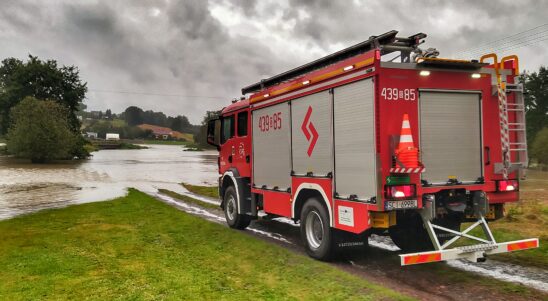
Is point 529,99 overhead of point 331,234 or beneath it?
overhead

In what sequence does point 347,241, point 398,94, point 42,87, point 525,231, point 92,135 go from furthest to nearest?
point 92,135 → point 42,87 → point 525,231 → point 347,241 → point 398,94

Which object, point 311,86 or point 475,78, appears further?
point 311,86

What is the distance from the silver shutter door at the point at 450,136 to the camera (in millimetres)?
6656

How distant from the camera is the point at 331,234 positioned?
7.45m

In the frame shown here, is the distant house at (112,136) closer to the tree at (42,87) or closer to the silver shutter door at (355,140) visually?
the tree at (42,87)

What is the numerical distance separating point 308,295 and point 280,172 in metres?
3.85

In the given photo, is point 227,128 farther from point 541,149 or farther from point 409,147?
point 541,149

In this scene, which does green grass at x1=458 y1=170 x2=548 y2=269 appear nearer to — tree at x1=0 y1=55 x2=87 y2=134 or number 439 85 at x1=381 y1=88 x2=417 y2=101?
number 439 85 at x1=381 y1=88 x2=417 y2=101

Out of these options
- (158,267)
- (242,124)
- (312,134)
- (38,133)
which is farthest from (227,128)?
(38,133)

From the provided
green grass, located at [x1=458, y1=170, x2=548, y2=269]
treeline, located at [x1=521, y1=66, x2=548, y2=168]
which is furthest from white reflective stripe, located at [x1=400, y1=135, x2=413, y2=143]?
treeline, located at [x1=521, y1=66, x2=548, y2=168]

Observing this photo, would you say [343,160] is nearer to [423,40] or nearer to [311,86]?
[311,86]

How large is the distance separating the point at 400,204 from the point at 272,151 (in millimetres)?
3840

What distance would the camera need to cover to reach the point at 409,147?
Result: 6199 millimetres

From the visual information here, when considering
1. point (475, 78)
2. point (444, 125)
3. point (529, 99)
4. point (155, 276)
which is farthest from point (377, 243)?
point (529, 99)
